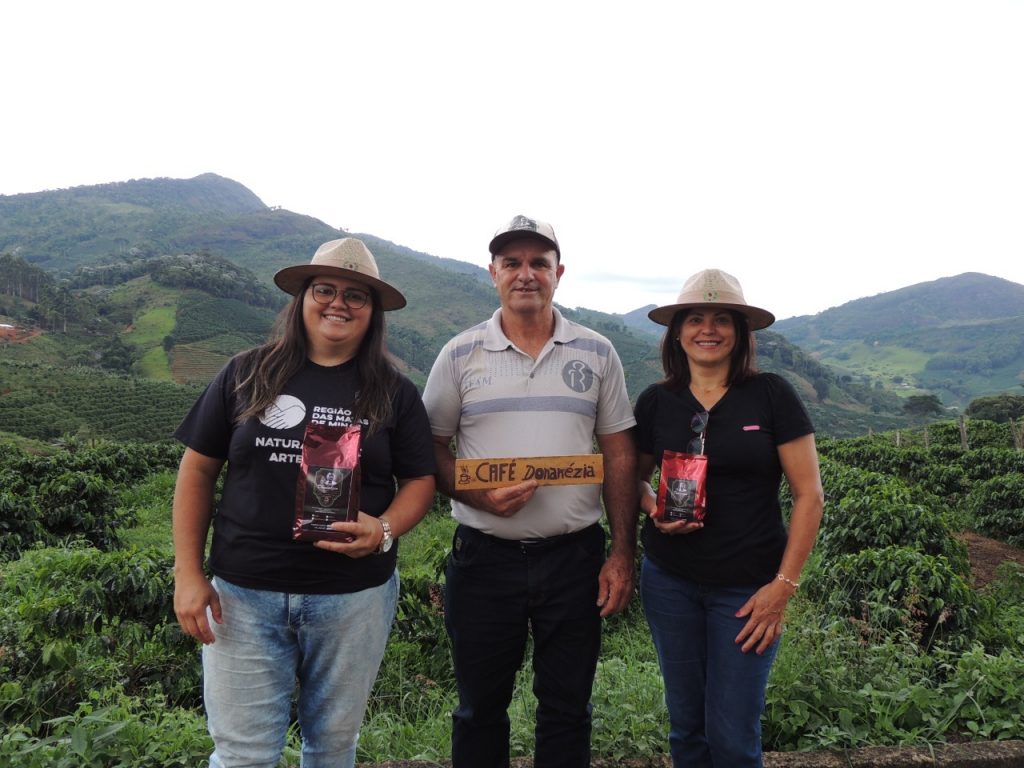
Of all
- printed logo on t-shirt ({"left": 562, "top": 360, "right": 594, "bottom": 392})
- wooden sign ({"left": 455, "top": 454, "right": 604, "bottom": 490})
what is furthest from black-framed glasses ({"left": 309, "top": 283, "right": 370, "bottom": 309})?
printed logo on t-shirt ({"left": 562, "top": 360, "right": 594, "bottom": 392})

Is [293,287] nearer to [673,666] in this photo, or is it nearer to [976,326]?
[673,666]

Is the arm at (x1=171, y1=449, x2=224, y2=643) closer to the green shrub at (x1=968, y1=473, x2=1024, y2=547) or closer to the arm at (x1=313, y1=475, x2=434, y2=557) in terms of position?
the arm at (x1=313, y1=475, x2=434, y2=557)

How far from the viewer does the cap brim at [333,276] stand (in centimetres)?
188

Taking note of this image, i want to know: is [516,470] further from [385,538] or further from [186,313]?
[186,313]

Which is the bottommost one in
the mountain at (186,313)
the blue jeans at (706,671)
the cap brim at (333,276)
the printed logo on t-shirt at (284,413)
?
the blue jeans at (706,671)

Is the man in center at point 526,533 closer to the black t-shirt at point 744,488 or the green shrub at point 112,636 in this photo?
the black t-shirt at point 744,488

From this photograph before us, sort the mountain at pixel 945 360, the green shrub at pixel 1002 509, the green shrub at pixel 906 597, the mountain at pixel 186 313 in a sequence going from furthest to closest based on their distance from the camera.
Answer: the mountain at pixel 945 360 < the mountain at pixel 186 313 < the green shrub at pixel 1002 509 < the green shrub at pixel 906 597

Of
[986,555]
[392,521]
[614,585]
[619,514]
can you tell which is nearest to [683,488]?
[619,514]

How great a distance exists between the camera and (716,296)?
2074 mm

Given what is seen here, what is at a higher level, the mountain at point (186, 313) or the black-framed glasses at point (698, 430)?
the mountain at point (186, 313)

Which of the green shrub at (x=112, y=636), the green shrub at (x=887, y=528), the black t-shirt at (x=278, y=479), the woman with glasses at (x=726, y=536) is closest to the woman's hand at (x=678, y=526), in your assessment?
the woman with glasses at (x=726, y=536)

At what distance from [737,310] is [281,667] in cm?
177

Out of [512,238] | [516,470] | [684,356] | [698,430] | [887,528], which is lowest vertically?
[887,528]

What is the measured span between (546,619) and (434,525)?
8542 millimetres
